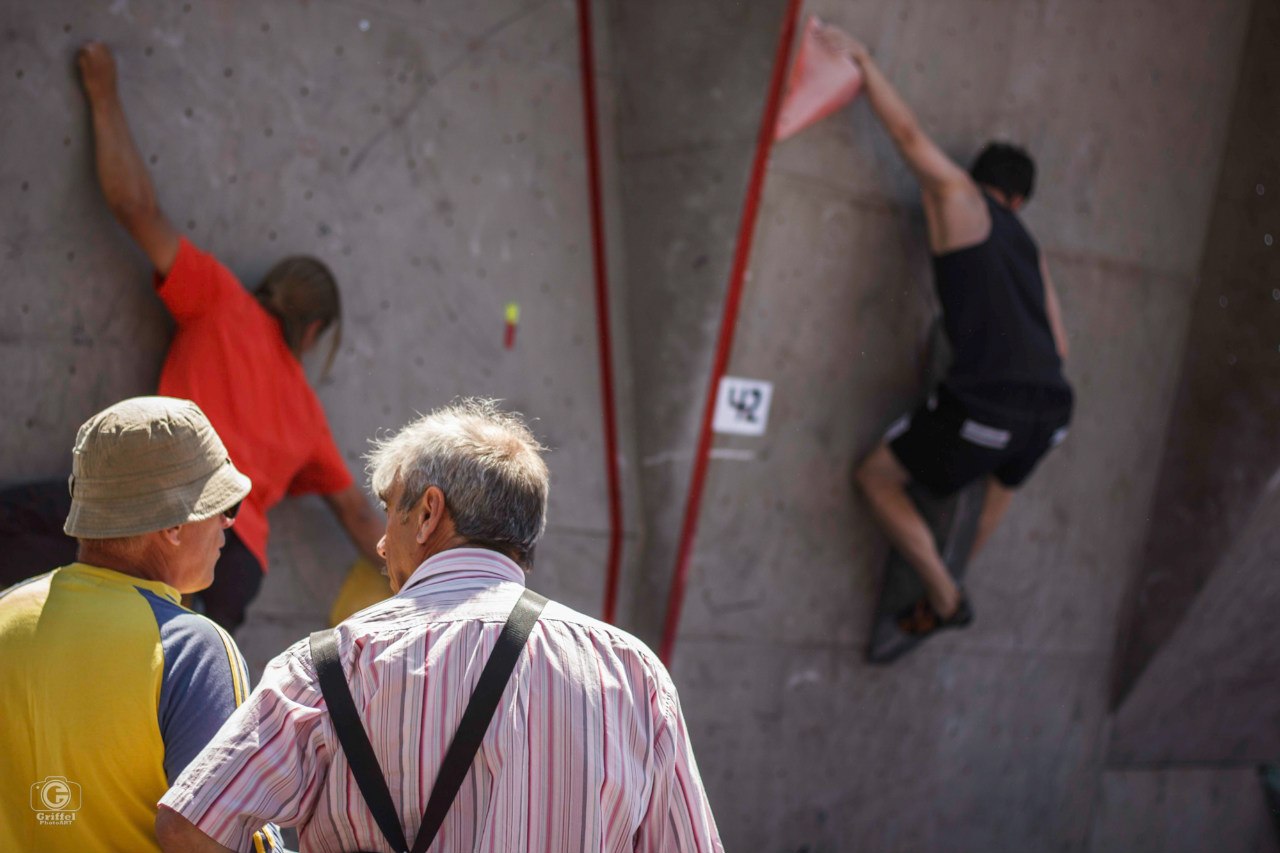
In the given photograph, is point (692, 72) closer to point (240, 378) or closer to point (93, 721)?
point (240, 378)

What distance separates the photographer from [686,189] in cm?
454

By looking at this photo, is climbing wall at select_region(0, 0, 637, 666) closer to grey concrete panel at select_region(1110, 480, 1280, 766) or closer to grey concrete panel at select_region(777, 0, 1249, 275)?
grey concrete panel at select_region(777, 0, 1249, 275)

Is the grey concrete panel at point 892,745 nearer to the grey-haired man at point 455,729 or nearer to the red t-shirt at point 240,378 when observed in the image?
the red t-shirt at point 240,378

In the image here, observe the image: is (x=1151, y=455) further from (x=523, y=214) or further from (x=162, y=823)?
(x=162, y=823)

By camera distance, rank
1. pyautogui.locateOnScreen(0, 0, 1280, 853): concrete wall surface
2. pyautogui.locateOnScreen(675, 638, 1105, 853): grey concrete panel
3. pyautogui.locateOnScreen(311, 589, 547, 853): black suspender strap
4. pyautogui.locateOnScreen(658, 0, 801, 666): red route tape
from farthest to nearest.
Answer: pyautogui.locateOnScreen(675, 638, 1105, 853): grey concrete panel, pyautogui.locateOnScreen(658, 0, 801, 666): red route tape, pyautogui.locateOnScreen(0, 0, 1280, 853): concrete wall surface, pyautogui.locateOnScreen(311, 589, 547, 853): black suspender strap

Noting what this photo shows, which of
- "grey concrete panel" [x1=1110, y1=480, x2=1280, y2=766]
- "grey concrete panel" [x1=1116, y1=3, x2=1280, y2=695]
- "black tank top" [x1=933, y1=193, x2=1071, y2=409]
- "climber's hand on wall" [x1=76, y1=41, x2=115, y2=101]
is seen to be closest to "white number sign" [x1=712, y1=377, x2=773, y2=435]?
"black tank top" [x1=933, y1=193, x2=1071, y2=409]

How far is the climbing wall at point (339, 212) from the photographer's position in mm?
3580

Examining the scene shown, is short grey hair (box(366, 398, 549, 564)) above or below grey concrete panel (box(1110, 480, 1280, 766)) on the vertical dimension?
above

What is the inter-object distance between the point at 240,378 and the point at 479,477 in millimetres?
1951

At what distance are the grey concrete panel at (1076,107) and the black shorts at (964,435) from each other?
0.83m

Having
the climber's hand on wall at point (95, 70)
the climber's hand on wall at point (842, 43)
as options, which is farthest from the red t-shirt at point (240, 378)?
the climber's hand on wall at point (842, 43)

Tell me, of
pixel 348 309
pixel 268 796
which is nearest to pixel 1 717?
pixel 268 796

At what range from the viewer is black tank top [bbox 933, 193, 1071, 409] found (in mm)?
4645

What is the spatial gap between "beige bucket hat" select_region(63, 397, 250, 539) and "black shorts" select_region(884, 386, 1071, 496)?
3261mm
